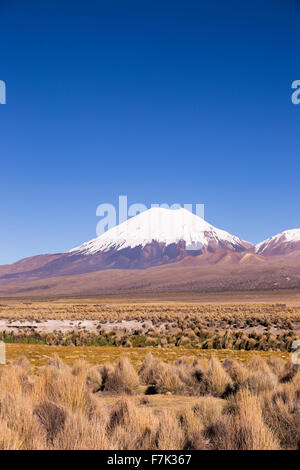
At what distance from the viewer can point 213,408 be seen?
288 inches

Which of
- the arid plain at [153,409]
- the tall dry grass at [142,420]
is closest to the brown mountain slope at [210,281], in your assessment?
the arid plain at [153,409]

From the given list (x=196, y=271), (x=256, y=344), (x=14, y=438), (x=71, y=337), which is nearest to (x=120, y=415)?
(x=14, y=438)

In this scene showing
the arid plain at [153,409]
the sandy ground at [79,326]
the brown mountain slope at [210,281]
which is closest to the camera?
the arid plain at [153,409]

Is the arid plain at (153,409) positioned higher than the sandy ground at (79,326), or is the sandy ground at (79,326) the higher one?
the arid plain at (153,409)

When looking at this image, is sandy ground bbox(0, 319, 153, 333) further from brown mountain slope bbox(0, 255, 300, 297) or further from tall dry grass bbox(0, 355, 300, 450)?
brown mountain slope bbox(0, 255, 300, 297)

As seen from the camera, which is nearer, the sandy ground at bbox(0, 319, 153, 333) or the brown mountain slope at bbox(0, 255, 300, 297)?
the sandy ground at bbox(0, 319, 153, 333)

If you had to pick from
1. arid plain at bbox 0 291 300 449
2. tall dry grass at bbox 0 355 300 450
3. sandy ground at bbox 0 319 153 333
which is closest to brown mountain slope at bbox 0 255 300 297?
sandy ground at bbox 0 319 153 333

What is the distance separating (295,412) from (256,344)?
18.4m

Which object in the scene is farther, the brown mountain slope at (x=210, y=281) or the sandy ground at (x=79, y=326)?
the brown mountain slope at (x=210, y=281)

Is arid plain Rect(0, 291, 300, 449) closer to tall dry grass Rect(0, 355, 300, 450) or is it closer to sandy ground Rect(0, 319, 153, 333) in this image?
tall dry grass Rect(0, 355, 300, 450)

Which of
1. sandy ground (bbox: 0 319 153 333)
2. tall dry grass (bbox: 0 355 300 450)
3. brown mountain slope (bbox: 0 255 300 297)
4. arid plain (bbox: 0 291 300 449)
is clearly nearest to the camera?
tall dry grass (bbox: 0 355 300 450)

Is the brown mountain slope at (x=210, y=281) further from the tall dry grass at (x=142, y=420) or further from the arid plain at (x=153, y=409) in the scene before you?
the tall dry grass at (x=142, y=420)

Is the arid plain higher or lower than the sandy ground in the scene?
higher

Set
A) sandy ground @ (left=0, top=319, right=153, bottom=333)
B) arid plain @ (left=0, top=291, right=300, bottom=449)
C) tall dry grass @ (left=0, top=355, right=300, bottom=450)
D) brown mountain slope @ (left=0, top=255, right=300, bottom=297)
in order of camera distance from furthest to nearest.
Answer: brown mountain slope @ (left=0, top=255, right=300, bottom=297), sandy ground @ (left=0, top=319, right=153, bottom=333), arid plain @ (left=0, top=291, right=300, bottom=449), tall dry grass @ (left=0, top=355, right=300, bottom=450)
